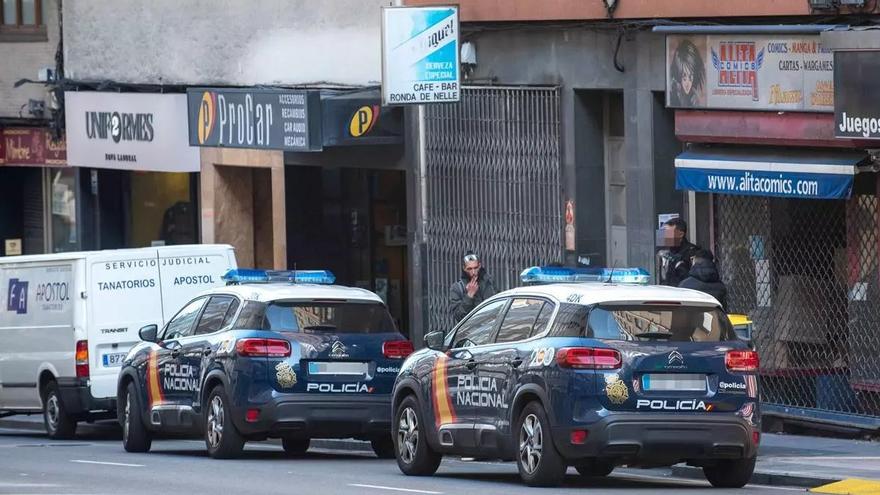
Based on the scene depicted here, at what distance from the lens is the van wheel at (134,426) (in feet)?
64.4

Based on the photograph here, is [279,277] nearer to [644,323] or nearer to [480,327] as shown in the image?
[480,327]

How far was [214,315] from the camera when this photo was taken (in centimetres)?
1842

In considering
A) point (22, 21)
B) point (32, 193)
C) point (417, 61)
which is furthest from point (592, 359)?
point (32, 193)

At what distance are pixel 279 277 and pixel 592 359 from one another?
18.8 feet

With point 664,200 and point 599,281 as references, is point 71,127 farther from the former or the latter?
point 599,281

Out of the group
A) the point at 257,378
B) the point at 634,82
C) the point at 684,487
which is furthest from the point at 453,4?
the point at 684,487

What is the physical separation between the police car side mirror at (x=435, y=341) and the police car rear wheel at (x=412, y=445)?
0.55 m

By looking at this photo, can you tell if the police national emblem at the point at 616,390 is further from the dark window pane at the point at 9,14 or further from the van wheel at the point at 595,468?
the dark window pane at the point at 9,14

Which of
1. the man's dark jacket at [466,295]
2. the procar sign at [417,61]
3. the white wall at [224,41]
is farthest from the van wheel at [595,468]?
the white wall at [224,41]

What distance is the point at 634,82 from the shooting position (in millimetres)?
21469

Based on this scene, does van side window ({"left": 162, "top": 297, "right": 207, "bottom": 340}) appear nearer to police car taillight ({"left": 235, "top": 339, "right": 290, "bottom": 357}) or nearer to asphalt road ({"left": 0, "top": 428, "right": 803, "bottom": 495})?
asphalt road ({"left": 0, "top": 428, "right": 803, "bottom": 495})

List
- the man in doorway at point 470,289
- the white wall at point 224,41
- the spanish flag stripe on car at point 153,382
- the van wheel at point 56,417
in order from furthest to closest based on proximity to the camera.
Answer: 1. the white wall at point 224,41
2. the van wheel at point 56,417
3. the man in doorway at point 470,289
4. the spanish flag stripe on car at point 153,382

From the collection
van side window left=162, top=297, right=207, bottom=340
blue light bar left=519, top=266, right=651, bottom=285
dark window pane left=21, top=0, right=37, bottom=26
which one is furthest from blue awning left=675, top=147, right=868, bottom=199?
dark window pane left=21, top=0, right=37, bottom=26

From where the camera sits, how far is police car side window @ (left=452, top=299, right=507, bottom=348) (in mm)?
15422
